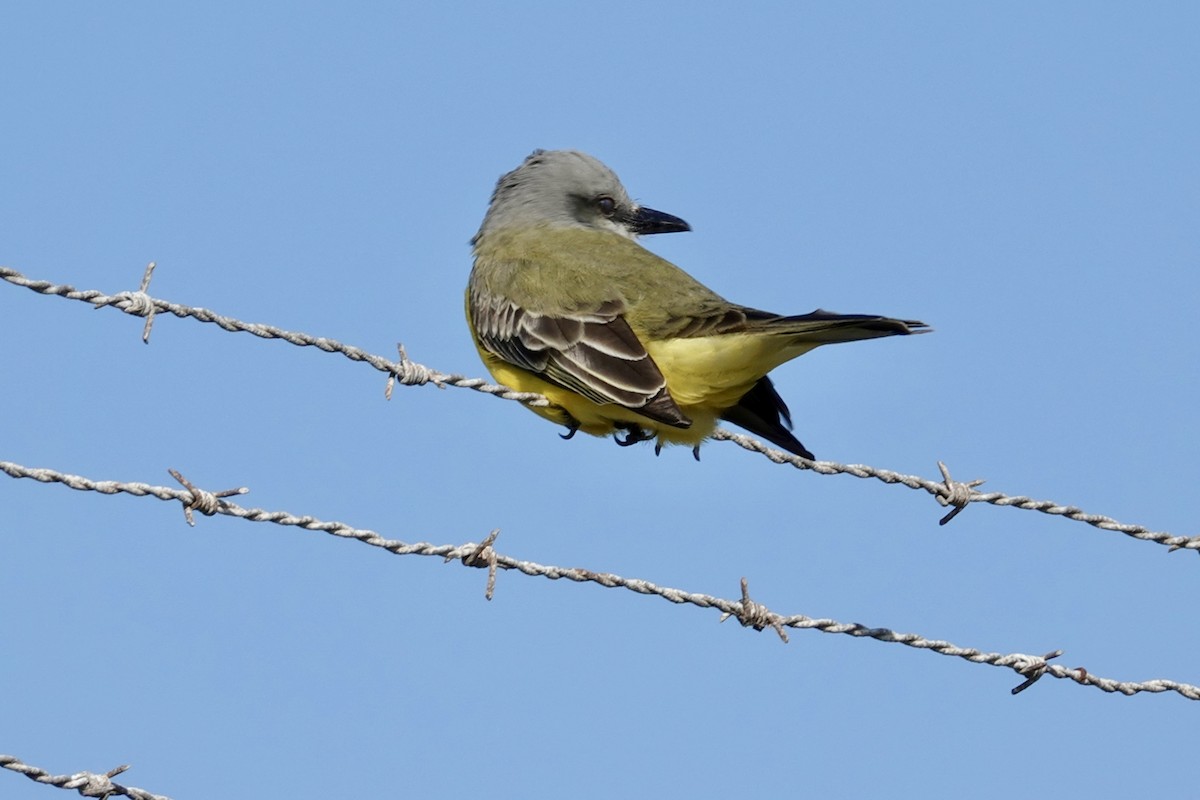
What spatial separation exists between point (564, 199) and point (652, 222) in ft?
1.70

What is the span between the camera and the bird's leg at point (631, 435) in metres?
6.56

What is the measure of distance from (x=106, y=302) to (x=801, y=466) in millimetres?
2654

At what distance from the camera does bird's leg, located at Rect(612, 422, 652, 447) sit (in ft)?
21.5

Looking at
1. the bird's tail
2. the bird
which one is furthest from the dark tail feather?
the bird's tail

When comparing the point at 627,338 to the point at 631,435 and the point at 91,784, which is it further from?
the point at 91,784

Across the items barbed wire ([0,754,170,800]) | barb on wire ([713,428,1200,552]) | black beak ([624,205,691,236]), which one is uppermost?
black beak ([624,205,691,236])

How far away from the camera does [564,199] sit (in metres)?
7.95

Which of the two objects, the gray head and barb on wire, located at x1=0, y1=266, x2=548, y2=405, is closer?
barb on wire, located at x1=0, y1=266, x2=548, y2=405

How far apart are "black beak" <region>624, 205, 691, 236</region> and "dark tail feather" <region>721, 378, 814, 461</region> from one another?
6.03 ft

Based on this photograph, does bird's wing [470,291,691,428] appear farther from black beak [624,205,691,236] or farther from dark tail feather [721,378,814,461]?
black beak [624,205,691,236]

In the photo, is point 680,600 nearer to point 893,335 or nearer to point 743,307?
point 893,335

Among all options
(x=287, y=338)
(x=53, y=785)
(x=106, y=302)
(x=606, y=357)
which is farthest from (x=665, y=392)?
(x=53, y=785)

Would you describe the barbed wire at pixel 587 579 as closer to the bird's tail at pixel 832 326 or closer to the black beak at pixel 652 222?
the bird's tail at pixel 832 326

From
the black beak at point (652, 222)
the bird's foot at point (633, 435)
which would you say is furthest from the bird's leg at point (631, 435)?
the black beak at point (652, 222)
